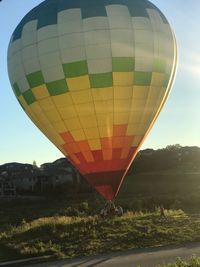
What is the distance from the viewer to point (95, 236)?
60.6 ft

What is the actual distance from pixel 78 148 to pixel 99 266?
304 inches

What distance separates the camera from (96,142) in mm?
21266

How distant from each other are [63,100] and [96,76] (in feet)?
5.59

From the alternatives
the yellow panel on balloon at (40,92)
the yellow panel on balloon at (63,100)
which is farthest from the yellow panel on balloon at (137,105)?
the yellow panel on balloon at (40,92)

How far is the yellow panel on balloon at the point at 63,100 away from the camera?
2091cm

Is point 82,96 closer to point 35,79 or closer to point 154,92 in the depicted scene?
point 35,79

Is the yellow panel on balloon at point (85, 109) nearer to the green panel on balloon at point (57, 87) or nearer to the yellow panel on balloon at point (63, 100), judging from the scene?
the yellow panel on balloon at point (63, 100)

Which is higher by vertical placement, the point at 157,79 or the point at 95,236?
the point at 157,79

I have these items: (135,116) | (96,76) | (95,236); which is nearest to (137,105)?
(135,116)

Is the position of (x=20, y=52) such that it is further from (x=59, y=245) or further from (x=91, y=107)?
(x=59, y=245)

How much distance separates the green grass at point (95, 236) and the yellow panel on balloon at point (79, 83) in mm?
5540

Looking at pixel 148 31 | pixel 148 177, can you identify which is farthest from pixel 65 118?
pixel 148 177

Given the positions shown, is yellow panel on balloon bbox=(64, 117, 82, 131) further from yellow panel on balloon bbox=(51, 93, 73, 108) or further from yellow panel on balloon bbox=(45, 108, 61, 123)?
yellow panel on balloon bbox=(51, 93, 73, 108)

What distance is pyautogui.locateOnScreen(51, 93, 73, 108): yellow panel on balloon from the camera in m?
20.9
